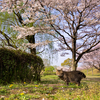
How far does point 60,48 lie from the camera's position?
571 inches

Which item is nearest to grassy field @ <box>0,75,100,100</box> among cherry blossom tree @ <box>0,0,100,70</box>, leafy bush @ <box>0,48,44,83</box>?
leafy bush @ <box>0,48,44,83</box>

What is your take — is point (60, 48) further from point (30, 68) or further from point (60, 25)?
point (30, 68)

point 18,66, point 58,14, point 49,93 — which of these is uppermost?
point 58,14

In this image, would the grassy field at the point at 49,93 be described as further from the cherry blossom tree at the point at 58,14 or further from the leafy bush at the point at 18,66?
the cherry blossom tree at the point at 58,14

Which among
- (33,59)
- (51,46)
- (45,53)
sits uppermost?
(51,46)

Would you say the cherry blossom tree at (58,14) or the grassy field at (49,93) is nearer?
the grassy field at (49,93)

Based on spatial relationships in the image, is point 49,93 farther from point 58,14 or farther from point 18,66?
point 58,14

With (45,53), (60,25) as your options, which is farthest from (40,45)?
(60,25)

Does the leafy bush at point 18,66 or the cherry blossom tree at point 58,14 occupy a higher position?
the cherry blossom tree at point 58,14

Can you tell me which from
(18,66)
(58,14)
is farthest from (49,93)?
(58,14)

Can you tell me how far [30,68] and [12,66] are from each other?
4.75ft

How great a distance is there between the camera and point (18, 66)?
→ 25.6ft

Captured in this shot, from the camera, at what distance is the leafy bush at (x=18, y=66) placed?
7217 millimetres

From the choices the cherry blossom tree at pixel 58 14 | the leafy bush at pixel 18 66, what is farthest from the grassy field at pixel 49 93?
the cherry blossom tree at pixel 58 14
